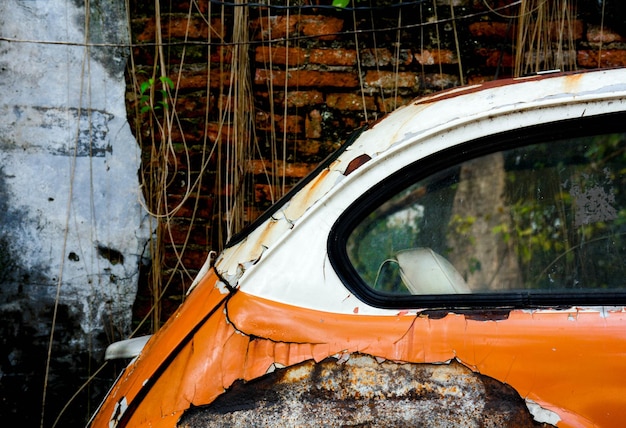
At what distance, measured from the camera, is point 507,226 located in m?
1.43

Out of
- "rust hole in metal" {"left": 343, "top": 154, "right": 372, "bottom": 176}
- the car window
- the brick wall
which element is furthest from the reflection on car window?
the brick wall

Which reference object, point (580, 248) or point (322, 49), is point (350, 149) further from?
point (322, 49)

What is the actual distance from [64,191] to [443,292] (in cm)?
214

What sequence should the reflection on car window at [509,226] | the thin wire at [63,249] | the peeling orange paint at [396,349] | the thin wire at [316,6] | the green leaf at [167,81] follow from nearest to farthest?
the peeling orange paint at [396,349]
the reflection on car window at [509,226]
the thin wire at [316,6]
the green leaf at [167,81]
the thin wire at [63,249]

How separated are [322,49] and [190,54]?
2.07ft

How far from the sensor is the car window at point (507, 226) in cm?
140

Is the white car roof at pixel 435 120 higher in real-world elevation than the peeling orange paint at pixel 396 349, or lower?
higher

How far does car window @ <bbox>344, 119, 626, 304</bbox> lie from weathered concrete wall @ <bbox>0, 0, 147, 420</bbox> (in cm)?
184

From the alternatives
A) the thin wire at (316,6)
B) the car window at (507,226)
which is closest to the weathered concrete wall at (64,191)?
the thin wire at (316,6)

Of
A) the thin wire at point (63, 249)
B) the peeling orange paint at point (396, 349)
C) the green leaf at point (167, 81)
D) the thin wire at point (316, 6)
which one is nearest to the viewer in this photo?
the peeling orange paint at point (396, 349)

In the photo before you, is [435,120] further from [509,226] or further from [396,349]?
[396,349]

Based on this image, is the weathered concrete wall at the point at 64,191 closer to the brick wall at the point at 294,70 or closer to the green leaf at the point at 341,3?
the brick wall at the point at 294,70

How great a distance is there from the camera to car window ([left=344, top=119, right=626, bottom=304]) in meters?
1.40

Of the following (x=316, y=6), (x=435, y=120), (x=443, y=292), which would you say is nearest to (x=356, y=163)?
(x=435, y=120)
